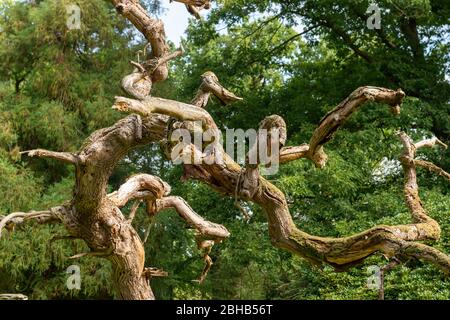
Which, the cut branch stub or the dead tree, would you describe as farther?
the cut branch stub

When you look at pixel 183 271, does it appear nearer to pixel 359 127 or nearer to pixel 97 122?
pixel 97 122

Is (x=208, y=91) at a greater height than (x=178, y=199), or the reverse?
(x=208, y=91)

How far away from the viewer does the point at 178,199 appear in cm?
573

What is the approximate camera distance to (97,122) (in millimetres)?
13961

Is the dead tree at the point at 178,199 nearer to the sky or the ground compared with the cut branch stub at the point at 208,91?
nearer to the ground

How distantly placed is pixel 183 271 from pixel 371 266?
19.4 ft

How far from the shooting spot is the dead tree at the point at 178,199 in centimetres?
429

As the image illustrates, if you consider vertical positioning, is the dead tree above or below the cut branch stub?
below

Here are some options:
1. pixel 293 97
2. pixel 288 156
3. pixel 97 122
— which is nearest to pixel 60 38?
pixel 97 122

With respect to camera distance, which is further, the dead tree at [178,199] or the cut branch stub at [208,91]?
the cut branch stub at [208,91]

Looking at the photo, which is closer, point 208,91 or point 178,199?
point 208,91

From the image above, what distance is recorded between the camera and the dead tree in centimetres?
429
